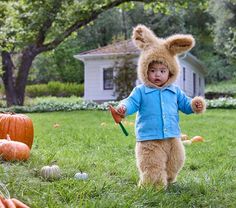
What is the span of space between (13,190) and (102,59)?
961 inches

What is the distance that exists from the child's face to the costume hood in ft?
0.11

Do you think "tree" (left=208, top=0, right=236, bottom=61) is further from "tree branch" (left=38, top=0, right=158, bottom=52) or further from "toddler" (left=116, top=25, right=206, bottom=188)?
"toddler" (left=116, top=25, right=206, bottom=188)

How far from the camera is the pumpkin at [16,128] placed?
5.96 m

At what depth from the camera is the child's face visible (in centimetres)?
435

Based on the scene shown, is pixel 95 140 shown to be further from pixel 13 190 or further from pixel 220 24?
pixel 220 24

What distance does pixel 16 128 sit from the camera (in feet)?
19.6

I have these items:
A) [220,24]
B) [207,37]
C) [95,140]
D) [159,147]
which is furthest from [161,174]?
[207,37]

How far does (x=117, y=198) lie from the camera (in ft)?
11.7

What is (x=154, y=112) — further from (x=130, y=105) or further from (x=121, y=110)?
(x=121, y=110)

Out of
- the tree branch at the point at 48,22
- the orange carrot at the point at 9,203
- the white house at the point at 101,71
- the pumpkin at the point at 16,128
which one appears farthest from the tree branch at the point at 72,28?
the orange carrot at the point at 9,203

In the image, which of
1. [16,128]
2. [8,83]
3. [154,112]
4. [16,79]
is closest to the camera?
[154,112]

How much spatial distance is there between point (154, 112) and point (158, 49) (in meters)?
0.58

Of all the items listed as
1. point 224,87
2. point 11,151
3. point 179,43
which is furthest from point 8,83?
point 224,87

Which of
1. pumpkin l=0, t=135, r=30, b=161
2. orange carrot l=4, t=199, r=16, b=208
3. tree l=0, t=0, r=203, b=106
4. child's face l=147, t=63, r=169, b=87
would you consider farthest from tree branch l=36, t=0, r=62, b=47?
orange carrot l=4, t=199, r=16, b=208
